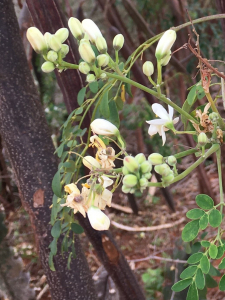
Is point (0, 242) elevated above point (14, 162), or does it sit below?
below

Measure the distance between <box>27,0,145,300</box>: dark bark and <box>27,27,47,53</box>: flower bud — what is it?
408 mm

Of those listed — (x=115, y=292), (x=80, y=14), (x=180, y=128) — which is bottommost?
(x=115, y=292)

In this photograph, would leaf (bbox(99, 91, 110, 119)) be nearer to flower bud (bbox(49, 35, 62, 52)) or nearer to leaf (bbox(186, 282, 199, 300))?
flower bud (bbox(49, 35, 62, 52))

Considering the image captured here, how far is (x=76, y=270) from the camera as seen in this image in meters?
0.72

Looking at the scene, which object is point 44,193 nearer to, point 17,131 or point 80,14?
point 17,131

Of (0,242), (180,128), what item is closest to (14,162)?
(0,242)

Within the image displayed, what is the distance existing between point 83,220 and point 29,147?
225 mm

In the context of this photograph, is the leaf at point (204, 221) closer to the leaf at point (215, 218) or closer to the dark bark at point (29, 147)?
the leaf at point (215, 218)

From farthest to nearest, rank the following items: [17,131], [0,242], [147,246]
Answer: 1. [147,246]
2. [0,242]
3. [17,131]

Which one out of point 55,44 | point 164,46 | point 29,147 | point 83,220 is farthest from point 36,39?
point 83,220

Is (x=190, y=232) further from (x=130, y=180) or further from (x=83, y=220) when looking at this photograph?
(x=83, y=220)

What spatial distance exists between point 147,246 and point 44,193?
43.5 inches

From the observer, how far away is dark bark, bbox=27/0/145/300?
0.74 m

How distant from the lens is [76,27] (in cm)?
38
